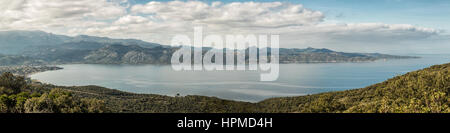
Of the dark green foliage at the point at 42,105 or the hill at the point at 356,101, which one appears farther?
the hill at the point at 356,101

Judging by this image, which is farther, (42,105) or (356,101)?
(356,101)

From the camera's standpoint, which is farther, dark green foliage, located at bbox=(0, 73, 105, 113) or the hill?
the hill

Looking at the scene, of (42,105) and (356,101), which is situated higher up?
(42,105)
